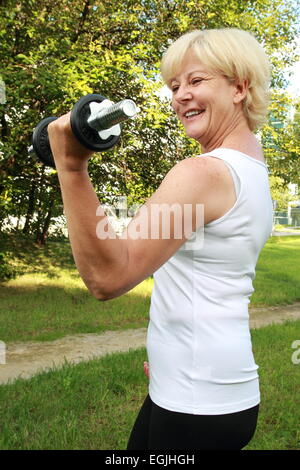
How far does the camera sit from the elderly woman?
4.21ft

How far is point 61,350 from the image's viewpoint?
6.49 metres

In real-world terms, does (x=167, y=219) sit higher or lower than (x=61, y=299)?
higher

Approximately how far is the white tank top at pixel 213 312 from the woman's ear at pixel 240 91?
0.21 m

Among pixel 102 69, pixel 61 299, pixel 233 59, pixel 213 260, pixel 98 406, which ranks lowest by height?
pixel 98 406

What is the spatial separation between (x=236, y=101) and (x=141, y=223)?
2.01ft

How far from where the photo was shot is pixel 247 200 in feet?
4.31

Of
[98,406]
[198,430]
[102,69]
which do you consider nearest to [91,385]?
[98,406]

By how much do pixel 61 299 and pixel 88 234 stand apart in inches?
341

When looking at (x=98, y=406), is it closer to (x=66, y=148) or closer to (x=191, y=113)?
(x=191, y=113)

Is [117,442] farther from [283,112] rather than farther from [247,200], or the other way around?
[283,112]

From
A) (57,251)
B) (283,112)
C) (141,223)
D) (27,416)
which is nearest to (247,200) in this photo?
(141,223)

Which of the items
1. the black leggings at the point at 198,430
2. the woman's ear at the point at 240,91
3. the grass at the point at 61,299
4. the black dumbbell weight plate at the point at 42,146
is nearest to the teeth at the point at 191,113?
the woman's ear at the point at 240,91

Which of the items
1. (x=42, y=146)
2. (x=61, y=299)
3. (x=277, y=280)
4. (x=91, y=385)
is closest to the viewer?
(x=42, y=146)

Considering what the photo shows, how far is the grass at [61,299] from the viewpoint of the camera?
7.52m
